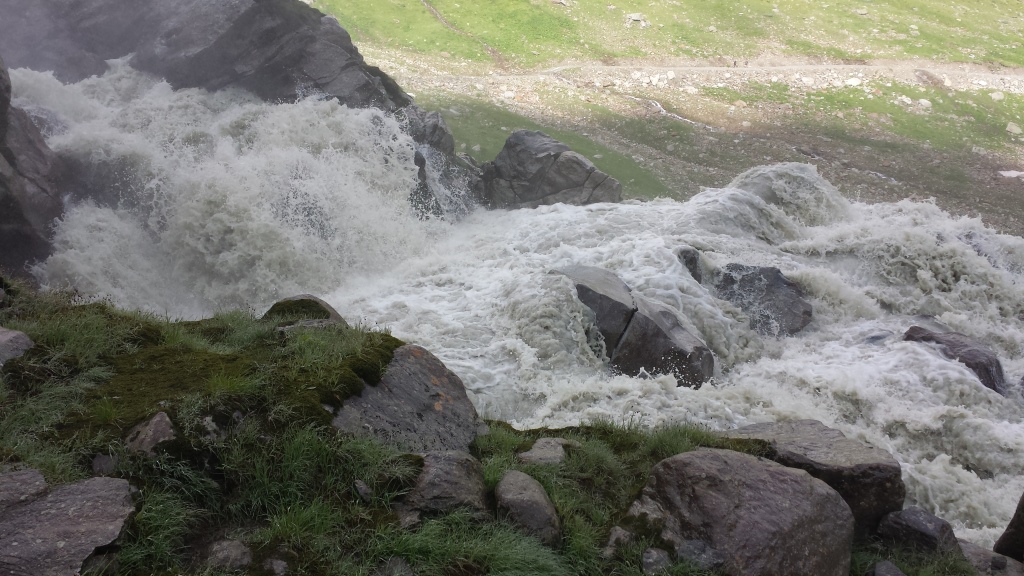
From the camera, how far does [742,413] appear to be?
1171 cm

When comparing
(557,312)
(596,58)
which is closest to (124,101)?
(557,312)

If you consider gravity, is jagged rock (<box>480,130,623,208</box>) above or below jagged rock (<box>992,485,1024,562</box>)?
below

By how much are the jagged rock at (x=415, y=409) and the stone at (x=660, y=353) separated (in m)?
5.79

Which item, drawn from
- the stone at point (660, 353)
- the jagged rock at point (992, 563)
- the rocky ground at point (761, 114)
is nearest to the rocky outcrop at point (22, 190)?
the stone at point (660, 353)

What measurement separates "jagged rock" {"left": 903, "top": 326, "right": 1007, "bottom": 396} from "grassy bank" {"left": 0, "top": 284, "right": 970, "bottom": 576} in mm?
8419

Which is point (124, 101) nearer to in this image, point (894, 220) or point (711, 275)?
point (711, 275)

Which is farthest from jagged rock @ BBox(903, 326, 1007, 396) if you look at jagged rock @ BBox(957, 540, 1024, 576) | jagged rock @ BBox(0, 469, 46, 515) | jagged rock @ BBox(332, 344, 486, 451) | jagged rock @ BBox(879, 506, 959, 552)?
jagged rock @ BBox(0, 469, 46, 515)

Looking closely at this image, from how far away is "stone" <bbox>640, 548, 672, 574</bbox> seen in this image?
19.2 feet

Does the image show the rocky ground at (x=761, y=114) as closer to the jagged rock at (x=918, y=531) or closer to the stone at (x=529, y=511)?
the jagged rock at (x=918, y=531)

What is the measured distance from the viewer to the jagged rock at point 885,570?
21.6 feet

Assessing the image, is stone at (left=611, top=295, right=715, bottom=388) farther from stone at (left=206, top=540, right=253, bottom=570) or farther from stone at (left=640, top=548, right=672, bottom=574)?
stone at (left=206, top=540, right=253, bottom=570)

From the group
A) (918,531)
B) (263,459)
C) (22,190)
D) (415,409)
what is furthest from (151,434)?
(22,190)

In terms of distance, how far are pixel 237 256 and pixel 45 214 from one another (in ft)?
15.5

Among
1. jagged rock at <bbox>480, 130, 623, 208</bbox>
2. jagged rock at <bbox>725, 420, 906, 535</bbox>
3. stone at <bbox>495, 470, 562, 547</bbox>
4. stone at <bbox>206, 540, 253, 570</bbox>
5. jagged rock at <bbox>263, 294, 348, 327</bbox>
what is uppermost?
stone at <bbox>206, 540, 253, 570</bbox>
